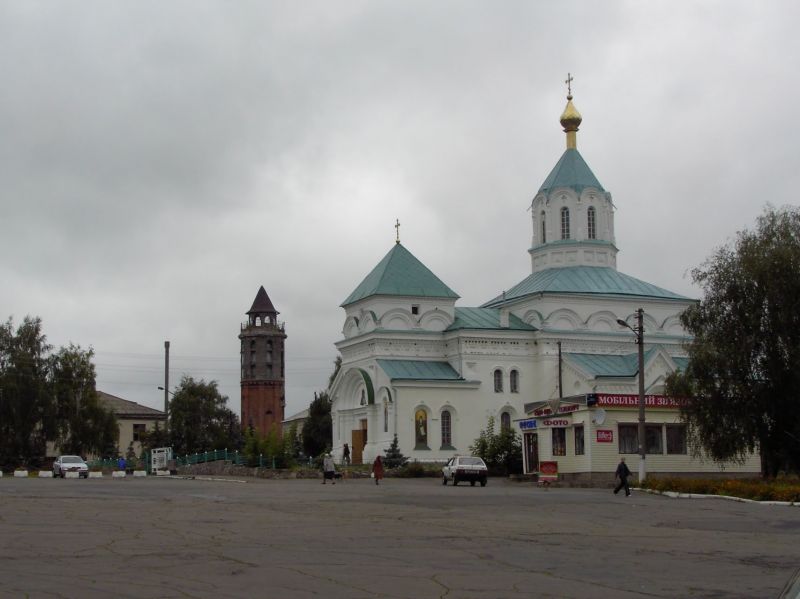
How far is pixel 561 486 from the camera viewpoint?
39.0m

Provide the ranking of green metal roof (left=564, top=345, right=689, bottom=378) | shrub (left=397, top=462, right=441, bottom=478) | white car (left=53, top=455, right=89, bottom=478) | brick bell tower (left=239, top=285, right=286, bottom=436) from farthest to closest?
1. brick bell tower (left=239, top=285, right=286, bottom=436)
2. green metal roof (left=564, top=345, right=689, bottom=378)
3. white car (left=53, top=455, right=89, bottom=478)
4. shrub (left=397, top=462, right=441, bottom=478)

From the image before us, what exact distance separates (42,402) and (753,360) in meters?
48.9

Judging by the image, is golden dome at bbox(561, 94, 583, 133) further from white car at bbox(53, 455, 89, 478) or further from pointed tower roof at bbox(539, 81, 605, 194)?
white car at bbox(53, 455, 89, 478)

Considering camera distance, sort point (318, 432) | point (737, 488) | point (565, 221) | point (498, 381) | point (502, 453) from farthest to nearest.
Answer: point (318, 432) → point (565, 221) → point (498, 381) → point (502, 453) → point (737, 488)

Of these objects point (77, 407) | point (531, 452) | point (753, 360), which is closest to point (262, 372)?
point (77, 407)

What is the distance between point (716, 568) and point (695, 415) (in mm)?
24107

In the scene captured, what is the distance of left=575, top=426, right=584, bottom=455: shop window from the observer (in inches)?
1574

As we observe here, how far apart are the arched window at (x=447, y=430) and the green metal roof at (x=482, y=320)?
483 centimetres

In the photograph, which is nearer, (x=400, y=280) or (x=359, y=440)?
(x=359, y=440)

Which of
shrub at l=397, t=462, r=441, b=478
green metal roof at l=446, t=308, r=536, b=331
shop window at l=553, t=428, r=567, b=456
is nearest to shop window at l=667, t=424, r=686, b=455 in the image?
shop window at l=553, t=428, r=567, b=456

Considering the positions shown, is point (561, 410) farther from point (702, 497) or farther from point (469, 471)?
point (702, 497)

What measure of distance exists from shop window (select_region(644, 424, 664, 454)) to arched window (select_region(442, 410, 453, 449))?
64.3 feet

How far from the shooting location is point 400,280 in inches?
2459

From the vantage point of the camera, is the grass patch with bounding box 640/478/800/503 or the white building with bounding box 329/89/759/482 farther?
the white building with bounding box 329/89/759/482
